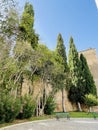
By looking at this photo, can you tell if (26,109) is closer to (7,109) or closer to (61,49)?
(7,109)

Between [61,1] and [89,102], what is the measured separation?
16.6 meters

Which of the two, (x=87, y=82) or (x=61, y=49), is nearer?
(x=61, y=49)

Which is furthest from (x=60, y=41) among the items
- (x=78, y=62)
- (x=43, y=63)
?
(x=43, y=63)

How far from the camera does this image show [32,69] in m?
17.4

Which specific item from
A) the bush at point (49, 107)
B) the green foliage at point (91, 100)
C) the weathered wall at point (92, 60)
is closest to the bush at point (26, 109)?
the bush at point (49, 107)

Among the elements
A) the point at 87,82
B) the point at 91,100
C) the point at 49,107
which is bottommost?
the point at 49,107

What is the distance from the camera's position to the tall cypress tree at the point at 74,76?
25844mm

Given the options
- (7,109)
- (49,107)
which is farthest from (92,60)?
(7,109)

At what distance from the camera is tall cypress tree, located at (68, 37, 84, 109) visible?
84.8ft

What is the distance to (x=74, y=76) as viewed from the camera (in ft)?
88.2

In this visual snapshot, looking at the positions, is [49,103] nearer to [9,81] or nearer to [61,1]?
[9,81]

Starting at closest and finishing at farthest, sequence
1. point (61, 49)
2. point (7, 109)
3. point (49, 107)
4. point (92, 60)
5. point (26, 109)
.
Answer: point (7, 109) < point (26, 109) < point (49, 107) < point (61, 49) < point (92, 60)

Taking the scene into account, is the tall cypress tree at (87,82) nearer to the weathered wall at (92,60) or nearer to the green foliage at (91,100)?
the green foliage at (91,100)

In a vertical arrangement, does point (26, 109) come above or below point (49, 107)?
below
